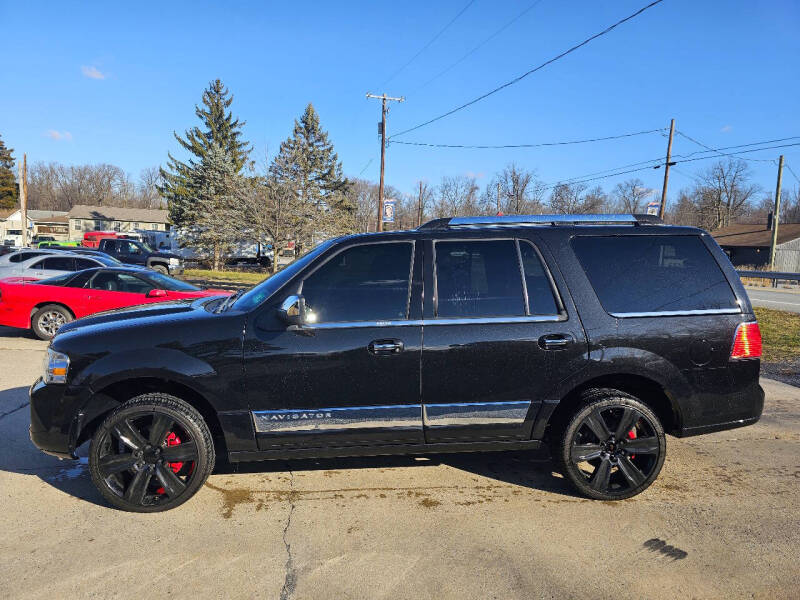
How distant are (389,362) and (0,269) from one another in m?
12.0

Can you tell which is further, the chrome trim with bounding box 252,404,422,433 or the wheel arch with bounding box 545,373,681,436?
the wheel arch with bounding box 545,373,681,436

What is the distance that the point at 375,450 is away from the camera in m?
3.44

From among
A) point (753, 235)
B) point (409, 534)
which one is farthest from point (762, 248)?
point (409, 534)

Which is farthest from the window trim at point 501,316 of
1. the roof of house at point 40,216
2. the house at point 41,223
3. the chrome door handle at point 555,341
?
the roof of house at point 40,216

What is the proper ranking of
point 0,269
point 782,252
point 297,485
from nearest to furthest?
point 297,485
point 0,269
point 782,252

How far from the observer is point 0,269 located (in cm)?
1134

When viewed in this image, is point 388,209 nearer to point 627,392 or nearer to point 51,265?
point 51,265

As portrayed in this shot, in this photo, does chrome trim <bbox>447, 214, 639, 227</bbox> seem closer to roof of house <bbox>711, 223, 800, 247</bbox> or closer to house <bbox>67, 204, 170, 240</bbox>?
roof of house <bbox>711, 223, 800, 247</bbox>

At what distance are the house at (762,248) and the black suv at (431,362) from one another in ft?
172

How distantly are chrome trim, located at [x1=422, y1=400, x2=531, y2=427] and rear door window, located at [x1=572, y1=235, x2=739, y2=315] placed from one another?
0.95 meters

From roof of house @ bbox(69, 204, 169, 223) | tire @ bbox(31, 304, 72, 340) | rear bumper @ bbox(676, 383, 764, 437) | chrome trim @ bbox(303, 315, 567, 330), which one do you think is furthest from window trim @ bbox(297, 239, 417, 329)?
roof of house @ bbox(69, 204, 169, 223)

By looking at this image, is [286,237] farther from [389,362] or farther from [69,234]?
[69,234]

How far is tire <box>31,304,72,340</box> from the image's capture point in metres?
8.76

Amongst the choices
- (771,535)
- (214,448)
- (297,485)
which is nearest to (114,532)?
(214,448)
